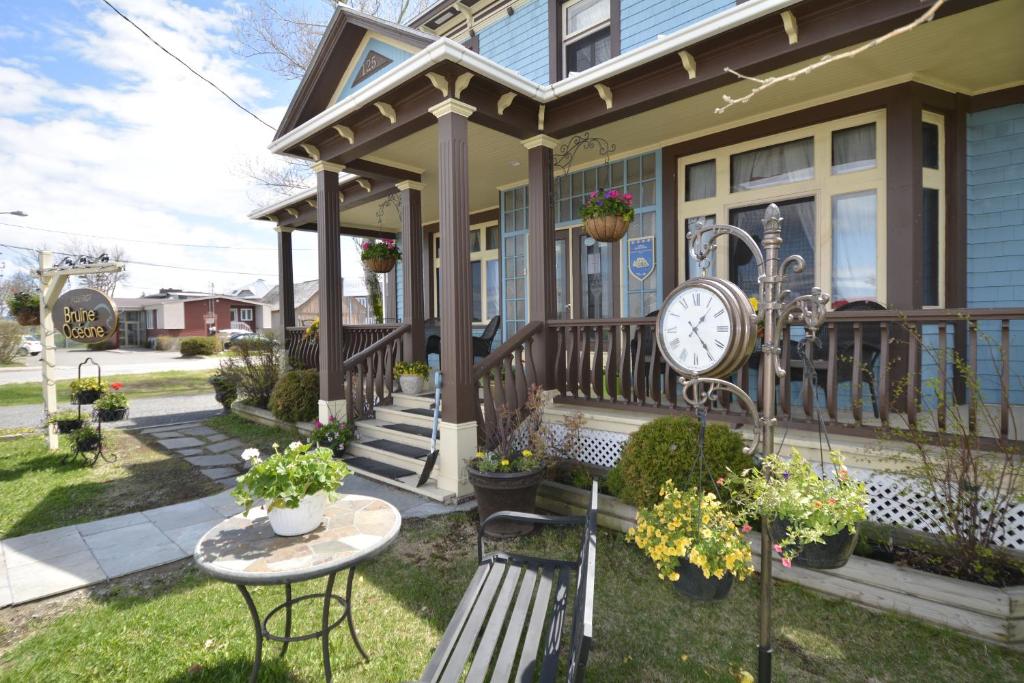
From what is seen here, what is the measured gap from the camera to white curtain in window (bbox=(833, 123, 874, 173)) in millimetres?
4363

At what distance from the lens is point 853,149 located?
14.6 ft

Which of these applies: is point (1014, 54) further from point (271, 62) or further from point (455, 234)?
point (271, 62)

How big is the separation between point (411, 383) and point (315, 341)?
2.82 metres

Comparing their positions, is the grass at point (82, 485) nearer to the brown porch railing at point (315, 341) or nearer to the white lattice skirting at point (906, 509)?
the brown porch railing at point (315, 341)

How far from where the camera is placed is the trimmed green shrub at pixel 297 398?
689 cm

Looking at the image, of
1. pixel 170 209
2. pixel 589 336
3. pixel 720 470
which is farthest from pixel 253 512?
pixel 170 209

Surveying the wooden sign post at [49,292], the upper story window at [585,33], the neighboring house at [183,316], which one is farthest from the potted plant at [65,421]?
the neighboring house at [183,316]

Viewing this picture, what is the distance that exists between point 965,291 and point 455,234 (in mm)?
4347

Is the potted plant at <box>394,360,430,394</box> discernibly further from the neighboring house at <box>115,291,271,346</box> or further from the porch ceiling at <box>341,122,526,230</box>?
the neighboring house at <box>115,291,271,346</box>

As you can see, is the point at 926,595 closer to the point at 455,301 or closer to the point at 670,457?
the point at 670,457

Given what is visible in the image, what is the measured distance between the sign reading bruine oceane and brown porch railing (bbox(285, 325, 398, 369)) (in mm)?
2837

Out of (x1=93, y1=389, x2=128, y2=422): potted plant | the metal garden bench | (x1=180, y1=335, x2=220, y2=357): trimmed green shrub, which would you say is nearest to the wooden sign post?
(x1=93, y1=389, x2=128, y2=422): potted plant

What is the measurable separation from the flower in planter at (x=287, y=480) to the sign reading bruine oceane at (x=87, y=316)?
15.5 feet

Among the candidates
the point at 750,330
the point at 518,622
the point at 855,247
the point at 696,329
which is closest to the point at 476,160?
the point at 855,247
